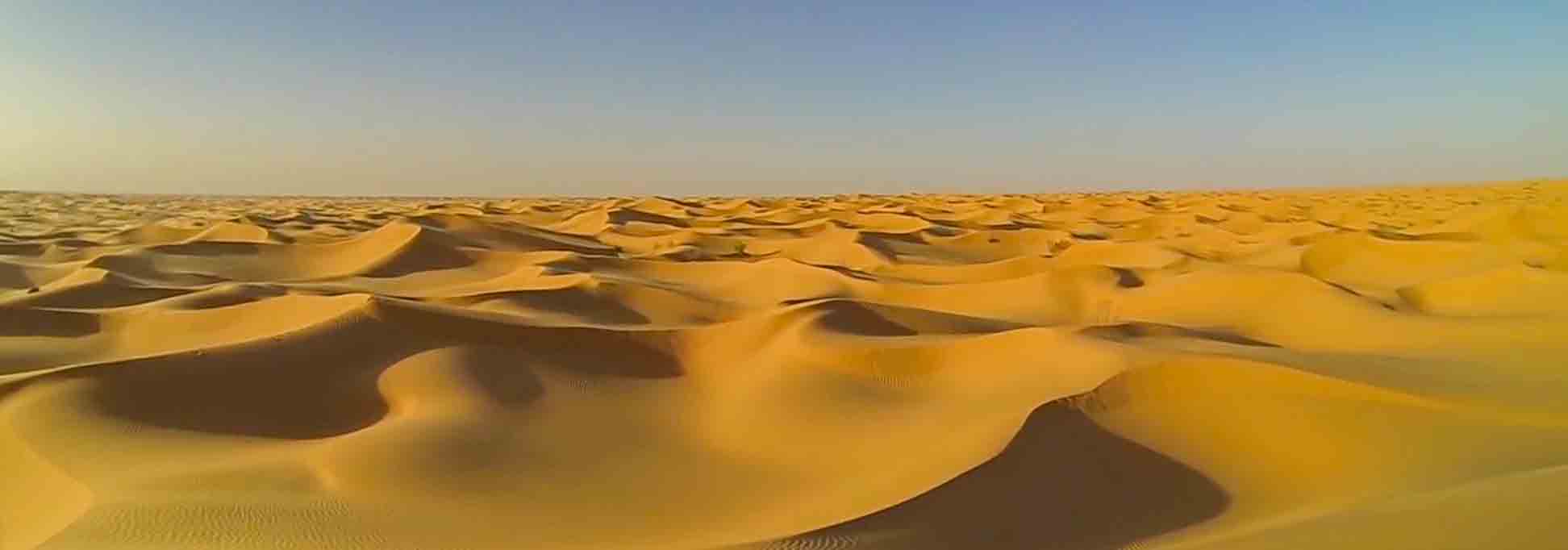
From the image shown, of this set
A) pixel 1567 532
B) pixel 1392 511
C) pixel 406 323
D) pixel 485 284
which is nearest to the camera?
pixel 1567 532

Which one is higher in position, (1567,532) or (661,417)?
(1567,532)

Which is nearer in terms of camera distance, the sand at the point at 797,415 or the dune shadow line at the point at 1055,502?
the dune shadow line at the point at 1055,502

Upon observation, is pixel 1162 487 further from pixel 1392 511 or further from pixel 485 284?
pixel 485 284

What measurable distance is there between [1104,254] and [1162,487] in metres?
7.93

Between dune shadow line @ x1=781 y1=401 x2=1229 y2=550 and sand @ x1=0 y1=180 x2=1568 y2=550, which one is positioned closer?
dune shadow line @ x1=781 y1=401 x2=1229 y2=550

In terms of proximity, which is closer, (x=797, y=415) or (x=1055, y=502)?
(x=1055, y=502)

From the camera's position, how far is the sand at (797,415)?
288 centimetres

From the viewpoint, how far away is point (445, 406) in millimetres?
4203

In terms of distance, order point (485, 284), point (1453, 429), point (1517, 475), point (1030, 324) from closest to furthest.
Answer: point (1517, 475), point (1453, 429), point (1030, 324), point (485, 284)

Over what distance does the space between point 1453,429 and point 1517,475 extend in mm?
712

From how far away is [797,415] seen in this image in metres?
4.12

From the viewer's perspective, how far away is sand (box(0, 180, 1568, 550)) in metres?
2.88

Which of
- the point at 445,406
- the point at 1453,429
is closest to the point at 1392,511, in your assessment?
the point at 1453,429

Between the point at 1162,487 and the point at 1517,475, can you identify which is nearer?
the point at 1517,475
